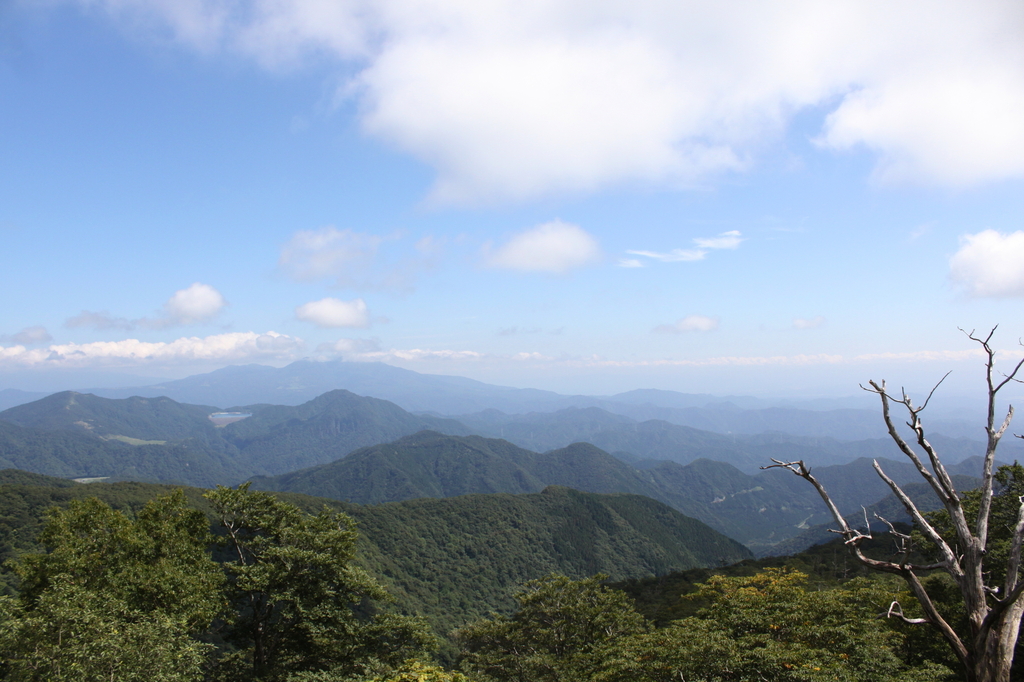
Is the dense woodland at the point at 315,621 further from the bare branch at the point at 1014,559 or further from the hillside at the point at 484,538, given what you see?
the hillside at the point at 484,538

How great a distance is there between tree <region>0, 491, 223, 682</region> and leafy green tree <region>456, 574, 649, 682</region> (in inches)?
621

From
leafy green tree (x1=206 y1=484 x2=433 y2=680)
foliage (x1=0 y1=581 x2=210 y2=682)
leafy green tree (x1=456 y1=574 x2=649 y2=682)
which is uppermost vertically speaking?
foliage (x1=0 y1=581 x2=210 y2=682)

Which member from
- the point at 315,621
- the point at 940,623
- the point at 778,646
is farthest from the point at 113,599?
the point at 940,623

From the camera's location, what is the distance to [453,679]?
11.1m

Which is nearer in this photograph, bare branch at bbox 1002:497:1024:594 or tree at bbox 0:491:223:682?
bare branch at bbox 1002:497:1024:594

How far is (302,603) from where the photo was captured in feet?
68.4

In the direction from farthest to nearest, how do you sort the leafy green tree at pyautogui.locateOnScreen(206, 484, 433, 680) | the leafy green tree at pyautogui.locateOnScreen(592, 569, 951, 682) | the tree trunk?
the leafy green tree at pyautogui.locateOnScreen(206, 484, 433, 680) → the leafy green tree at pyautogui.locateOnScreen(592, 569, 951, 682) → the tree trunk

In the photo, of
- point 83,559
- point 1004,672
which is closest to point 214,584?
point 83,559

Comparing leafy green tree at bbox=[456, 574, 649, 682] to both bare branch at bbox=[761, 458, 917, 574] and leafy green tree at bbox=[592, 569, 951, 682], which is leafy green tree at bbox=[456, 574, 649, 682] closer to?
leafy green tree at bbox=[592, 569, 951, 682]

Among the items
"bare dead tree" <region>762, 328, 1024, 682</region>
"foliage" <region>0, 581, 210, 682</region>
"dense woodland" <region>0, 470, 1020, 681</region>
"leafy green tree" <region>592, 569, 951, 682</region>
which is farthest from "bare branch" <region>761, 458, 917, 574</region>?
"foliage" <region>0, 581, 210, 682</region>

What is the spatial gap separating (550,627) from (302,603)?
16029 mm

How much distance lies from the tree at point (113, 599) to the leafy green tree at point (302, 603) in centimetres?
186

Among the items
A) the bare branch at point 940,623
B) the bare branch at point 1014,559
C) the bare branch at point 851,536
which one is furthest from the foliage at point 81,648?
the bare branch at point 1014,559

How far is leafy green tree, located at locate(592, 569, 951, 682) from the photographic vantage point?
13.1 meters
